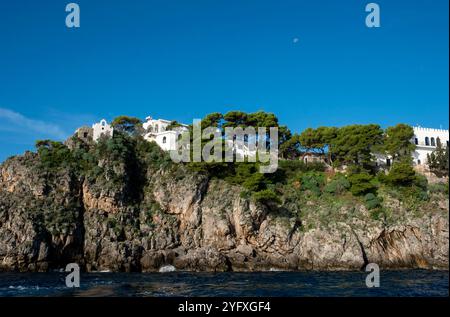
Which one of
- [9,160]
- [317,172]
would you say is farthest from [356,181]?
[9,160]

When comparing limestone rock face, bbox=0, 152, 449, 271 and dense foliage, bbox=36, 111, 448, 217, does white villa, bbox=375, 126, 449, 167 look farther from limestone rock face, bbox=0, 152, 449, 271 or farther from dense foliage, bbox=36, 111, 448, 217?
limestone rock face, bbox=0, 152, 449, 271

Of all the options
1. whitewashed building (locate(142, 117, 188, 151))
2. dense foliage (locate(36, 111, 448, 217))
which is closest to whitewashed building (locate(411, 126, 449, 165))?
dense foliage (locate(36, 111, 448, 217))

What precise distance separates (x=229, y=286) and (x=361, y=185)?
28973mm

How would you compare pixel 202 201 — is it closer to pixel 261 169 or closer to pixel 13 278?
pixel 261 169

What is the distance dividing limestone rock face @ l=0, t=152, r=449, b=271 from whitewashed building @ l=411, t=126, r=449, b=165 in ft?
A: 67.9

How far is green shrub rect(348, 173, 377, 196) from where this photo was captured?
51656 mm

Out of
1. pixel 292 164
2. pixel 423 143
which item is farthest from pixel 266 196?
pixel 423 143

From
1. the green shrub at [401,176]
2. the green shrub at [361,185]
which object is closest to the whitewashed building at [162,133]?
the green shrub at [361,185]

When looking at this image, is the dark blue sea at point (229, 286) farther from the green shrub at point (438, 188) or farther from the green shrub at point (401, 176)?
the green shrub at point (438, 188)

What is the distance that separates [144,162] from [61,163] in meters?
10.9

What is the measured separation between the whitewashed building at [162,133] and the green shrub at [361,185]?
85.2ft

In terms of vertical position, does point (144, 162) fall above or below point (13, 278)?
above

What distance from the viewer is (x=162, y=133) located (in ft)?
205

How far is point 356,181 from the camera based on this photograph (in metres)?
52.8
